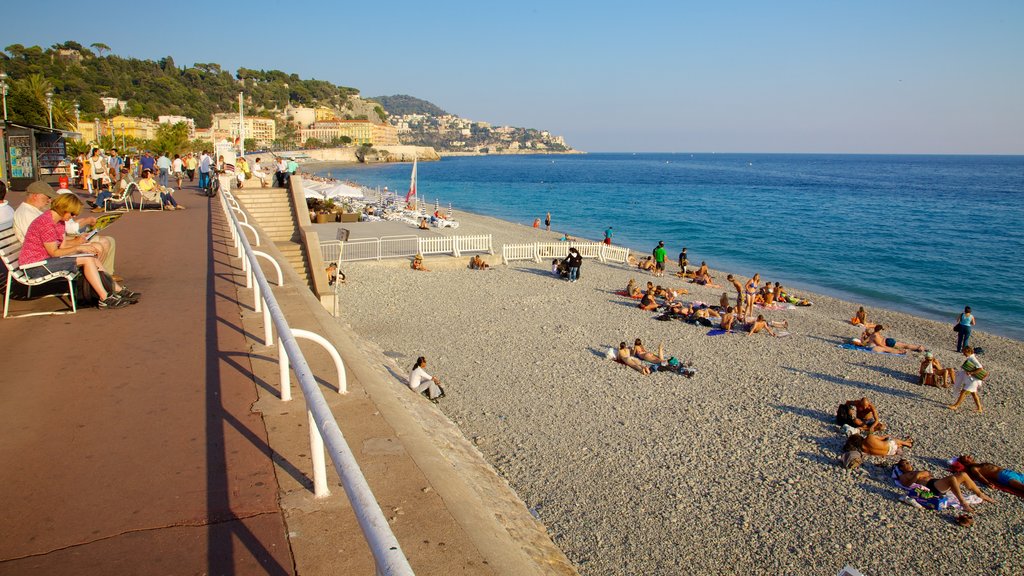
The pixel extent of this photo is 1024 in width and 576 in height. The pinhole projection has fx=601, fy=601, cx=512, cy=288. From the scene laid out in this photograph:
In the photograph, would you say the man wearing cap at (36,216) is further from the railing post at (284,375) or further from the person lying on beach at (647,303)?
the person lying on beach at (647,303)

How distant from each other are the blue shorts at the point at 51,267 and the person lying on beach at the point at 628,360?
9.96 meters

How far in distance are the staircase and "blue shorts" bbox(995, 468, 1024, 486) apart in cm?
1471

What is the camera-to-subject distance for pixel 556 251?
25.0 m

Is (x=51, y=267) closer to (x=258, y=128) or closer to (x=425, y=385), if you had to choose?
(x=425, y=385)

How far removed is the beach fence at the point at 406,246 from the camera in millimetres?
21578

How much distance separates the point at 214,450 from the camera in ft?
11.2

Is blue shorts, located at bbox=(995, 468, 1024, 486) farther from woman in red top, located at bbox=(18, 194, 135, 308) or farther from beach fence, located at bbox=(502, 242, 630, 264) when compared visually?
beach fence, located at bbox=(502, 242, 630, 264)

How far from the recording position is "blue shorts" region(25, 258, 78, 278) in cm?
581

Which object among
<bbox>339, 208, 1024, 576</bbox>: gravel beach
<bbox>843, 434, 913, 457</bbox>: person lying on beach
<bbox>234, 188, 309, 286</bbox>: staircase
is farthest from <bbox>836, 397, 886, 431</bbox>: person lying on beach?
<bbox>234, 188, 309, 286</bbox>: staircase

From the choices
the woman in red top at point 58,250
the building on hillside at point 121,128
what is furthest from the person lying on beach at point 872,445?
the building on hillside at point 121,128

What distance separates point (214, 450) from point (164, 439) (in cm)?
36

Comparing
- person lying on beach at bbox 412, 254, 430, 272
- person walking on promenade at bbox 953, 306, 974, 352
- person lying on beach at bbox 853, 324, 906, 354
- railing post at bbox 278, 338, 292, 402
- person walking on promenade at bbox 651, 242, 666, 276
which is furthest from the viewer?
person walking on promenade at bbox 651, 242, 666, 276

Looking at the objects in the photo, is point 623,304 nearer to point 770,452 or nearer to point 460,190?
point 770,452

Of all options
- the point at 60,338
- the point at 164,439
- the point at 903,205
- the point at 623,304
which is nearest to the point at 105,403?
the point at 164,439
